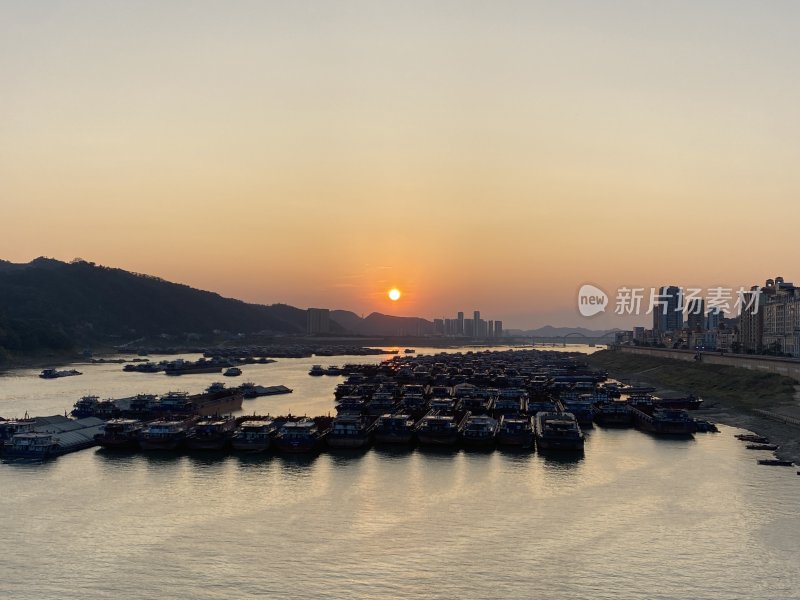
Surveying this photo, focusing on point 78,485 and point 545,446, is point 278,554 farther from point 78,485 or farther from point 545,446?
point 545,446

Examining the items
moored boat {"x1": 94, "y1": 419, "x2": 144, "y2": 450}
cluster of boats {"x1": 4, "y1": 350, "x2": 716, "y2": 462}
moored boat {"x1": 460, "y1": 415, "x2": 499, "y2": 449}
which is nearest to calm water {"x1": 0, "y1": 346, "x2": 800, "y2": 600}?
moored boat {"x1": 94, "y1": 419, "x2": 144, "y2": 450}

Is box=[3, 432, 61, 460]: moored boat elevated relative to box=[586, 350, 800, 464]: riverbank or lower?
lower

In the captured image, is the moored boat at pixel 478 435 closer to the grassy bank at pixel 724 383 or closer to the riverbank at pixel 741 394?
the riverbank at pixel 741 394

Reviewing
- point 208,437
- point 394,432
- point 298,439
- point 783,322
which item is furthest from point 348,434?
point 783,322

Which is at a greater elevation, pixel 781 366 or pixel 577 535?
pixel 781 366

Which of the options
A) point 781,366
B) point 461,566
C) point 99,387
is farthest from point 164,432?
point 781,366

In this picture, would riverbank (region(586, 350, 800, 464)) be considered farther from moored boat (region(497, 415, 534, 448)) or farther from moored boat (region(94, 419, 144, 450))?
moored boat (region(94, 419, 144, 450))
